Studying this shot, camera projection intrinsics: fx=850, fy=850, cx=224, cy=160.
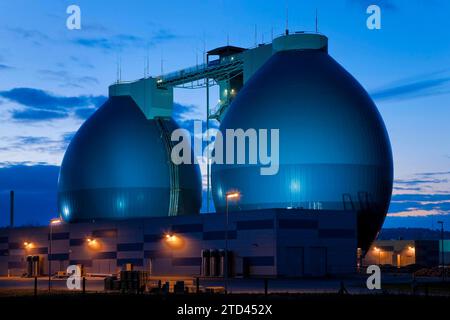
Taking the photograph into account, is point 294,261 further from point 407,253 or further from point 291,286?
point 407,253

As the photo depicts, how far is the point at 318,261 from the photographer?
239 ft

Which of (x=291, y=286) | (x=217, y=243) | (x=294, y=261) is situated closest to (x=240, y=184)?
(x=217, y=243)

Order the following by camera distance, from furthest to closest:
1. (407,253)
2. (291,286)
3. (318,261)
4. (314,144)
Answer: (407,253)
(314,144)
(318,261)
(291,286)

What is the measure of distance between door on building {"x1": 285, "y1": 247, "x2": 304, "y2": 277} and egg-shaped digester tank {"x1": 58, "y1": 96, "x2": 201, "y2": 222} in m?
25.1

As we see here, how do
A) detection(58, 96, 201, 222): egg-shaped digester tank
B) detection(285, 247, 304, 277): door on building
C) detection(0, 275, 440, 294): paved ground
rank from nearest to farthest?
detection(0, 275, 440, 294): paved ground, detection(285, 247, 304, 277): door on building, detection(58, 96, 201, 222): egg-shaped digester tank

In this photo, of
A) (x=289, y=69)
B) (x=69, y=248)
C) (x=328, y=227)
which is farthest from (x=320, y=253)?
(x=69, y=248)

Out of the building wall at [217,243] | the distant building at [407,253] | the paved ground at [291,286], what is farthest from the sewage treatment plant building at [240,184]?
the distant building at [407,253]

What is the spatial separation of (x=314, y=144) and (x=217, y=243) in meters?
12.3

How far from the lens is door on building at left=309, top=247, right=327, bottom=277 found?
237 feet

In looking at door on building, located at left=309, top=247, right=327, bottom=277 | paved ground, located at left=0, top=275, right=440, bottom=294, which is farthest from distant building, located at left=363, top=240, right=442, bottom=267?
paved ground, located at left=0, top=275, right=440, bottom=294

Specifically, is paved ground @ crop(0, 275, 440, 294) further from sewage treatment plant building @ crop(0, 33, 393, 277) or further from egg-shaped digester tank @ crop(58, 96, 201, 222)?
egg-shaped digester tank @ crop(58, 96, 201, 222)
